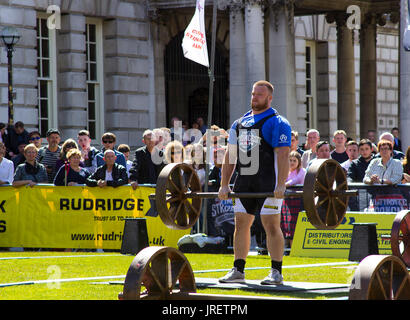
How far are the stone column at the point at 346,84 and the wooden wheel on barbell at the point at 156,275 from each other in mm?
27378

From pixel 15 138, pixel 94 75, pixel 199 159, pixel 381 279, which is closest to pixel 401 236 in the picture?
pixel 381 279

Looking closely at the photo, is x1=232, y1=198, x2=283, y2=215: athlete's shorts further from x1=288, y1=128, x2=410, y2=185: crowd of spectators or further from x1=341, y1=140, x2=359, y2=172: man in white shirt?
x1=341, y1=140, x2=359, y2=172: man in white shirt

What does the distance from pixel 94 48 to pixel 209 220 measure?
42.8ft

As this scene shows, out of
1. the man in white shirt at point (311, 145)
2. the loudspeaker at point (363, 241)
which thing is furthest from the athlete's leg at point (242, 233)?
the man in white shirt at point (311, 145)

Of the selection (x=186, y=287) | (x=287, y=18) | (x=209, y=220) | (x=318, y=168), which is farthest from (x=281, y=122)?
(x=287, y=18)

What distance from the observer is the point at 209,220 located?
17391mm

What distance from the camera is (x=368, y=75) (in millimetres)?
36375

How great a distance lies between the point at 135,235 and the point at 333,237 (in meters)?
3.14

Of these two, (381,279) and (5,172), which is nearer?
(381,279)

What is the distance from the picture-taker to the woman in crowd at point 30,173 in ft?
58.4

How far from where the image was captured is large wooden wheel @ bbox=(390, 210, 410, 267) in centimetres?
1202

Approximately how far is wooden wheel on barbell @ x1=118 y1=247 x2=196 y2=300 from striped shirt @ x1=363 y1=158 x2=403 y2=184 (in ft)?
24.2

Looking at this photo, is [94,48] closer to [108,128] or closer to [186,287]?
[108,128]

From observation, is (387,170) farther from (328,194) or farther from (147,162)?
(328,194)
